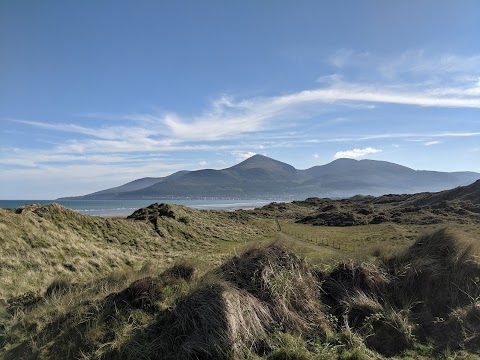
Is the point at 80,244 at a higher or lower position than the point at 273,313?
lower

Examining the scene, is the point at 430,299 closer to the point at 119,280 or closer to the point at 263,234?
the point at 119,280

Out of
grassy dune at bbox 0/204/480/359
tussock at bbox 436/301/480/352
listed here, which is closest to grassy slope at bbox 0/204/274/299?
grassy dune at bbox 0/204/480/359

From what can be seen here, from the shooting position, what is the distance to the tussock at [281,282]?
771 cm

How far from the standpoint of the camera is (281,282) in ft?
27.2

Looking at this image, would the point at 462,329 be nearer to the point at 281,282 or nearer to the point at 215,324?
the point at 281,282

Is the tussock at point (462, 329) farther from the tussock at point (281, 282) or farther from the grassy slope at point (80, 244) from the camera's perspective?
the grassy slope at point (80, 244)

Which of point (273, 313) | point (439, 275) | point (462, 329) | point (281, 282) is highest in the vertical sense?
point (281, 282)

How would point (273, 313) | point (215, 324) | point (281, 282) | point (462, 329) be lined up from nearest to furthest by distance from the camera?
1. point (215, 324)
2. point (462, 329)
3. point (273, 313)
4. point (281, 282)

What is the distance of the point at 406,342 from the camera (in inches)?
287

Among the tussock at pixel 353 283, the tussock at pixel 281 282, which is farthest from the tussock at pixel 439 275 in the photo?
the tussock at pixel 281 282

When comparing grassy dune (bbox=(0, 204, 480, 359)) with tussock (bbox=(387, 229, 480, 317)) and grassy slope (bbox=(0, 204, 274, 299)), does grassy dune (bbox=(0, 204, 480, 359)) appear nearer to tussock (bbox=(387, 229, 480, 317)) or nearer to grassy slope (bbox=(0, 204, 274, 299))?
tussock (bbox=(387, 229, 480, 317))

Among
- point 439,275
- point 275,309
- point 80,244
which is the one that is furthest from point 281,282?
point 80,244

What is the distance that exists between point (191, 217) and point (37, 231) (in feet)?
83.2

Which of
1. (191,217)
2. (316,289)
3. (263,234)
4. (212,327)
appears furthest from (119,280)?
(263,234)
